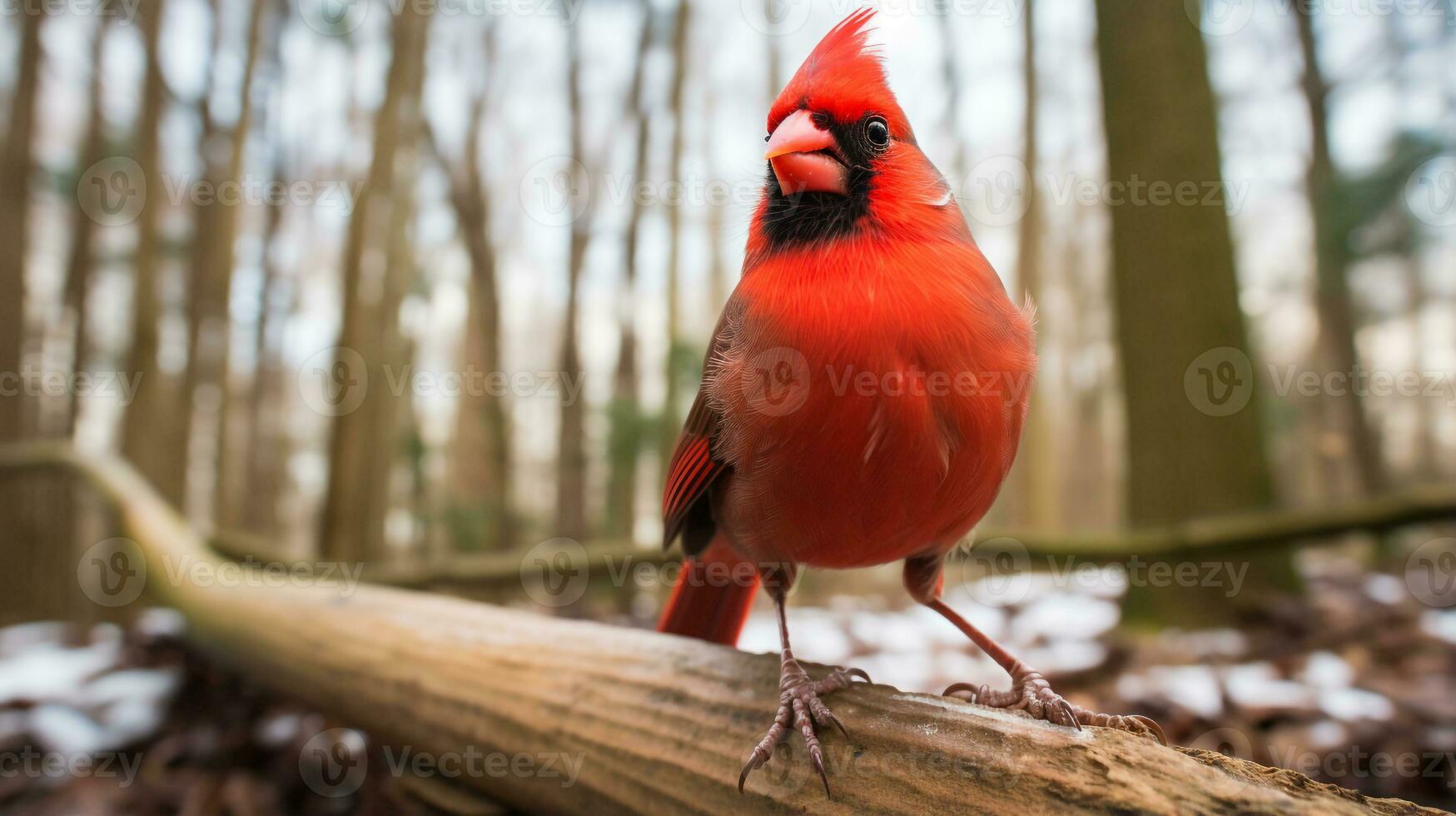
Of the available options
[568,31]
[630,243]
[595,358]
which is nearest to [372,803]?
[630,243]

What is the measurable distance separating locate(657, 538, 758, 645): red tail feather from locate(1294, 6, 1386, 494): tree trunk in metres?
8.02

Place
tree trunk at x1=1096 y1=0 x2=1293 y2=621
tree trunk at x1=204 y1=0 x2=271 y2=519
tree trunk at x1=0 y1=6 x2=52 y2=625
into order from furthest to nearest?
tree trunk at x1=204 y1=0 x2=271 y2=519
tree trunk at x1=0 y1=6 x2=52 y2=625
tree trunk at x1=1096 y1=0 x2=1293 y2=621

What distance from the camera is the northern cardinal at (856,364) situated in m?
1.50

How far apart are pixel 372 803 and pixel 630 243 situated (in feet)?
23.6

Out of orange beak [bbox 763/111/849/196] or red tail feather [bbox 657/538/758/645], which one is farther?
red tail feather [bbox 657/538/758/645]

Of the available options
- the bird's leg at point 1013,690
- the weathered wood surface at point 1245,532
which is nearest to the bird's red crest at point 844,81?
the bird's leg at point 1013,690

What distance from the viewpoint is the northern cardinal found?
150cm

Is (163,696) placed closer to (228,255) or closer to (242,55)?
(228,255)

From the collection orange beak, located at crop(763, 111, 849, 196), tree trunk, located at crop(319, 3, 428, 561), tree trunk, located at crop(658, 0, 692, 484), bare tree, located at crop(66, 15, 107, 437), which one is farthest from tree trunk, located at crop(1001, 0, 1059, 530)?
bare tree, located at crop(66, 15, 107, 437)

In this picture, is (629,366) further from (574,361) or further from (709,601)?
(709,601)

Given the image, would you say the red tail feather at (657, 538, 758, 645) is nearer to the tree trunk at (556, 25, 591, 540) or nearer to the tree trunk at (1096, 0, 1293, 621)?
the tree trunk at (1096, 0, 1293, 621)

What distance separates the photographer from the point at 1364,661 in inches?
119

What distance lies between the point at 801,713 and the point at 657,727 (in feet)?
1.01

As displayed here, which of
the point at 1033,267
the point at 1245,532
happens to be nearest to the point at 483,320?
the point at 1033,267
